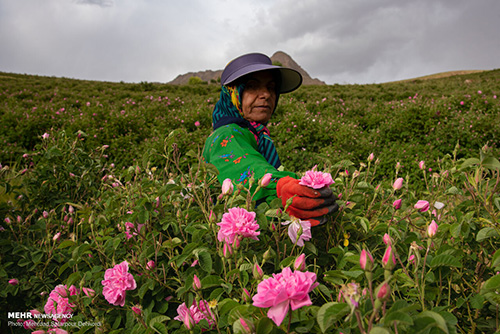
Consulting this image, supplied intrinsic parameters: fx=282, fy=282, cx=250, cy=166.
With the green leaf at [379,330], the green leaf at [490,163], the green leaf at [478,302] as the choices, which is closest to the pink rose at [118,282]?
the green leaf at [379,330]

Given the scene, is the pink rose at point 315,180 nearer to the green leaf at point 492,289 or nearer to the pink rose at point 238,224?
the pink rose at point 238,224

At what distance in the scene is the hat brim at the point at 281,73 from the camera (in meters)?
1.68

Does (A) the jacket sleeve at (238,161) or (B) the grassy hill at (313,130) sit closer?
(A) the jacket sleeve at (238,161)

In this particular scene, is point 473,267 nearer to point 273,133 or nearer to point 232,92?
point 232,92

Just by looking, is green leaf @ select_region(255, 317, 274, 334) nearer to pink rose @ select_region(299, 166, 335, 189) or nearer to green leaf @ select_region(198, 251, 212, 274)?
green leaf @ select_region(198, 251, 212, 274)

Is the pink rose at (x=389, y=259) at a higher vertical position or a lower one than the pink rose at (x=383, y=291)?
higher

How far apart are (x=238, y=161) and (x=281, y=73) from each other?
0.94m

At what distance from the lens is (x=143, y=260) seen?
105 cm

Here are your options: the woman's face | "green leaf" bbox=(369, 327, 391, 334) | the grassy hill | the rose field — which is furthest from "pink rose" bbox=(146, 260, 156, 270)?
the grassy hill

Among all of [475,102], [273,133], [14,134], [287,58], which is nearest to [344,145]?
[273,133]

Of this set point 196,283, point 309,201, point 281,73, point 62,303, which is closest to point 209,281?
point 196,283

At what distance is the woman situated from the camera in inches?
41.9

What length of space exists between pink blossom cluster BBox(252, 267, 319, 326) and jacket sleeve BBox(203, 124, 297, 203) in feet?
2.09

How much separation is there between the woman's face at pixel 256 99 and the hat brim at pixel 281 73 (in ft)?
0.30
